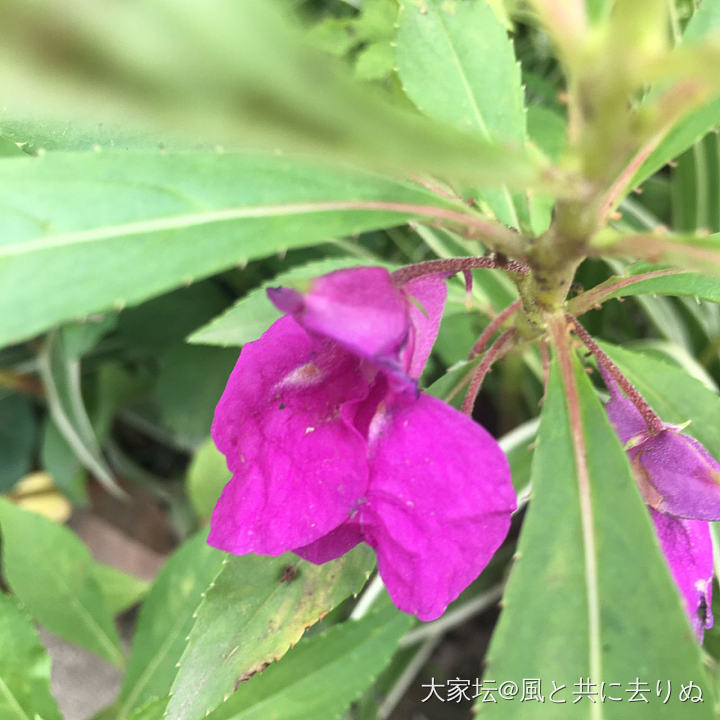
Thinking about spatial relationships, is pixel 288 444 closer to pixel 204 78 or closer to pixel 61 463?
pixel 204 78

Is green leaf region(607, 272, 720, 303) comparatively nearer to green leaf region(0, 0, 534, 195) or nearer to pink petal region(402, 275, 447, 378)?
pink petal region(402, 275, 447, 378)

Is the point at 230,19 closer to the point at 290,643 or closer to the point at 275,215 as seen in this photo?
the point at 275,215

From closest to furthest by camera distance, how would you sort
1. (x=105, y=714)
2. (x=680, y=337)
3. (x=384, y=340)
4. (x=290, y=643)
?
(x=384, y=340) < (x=290, y=643) < (x=105, y=714) < (x=680, y=337)

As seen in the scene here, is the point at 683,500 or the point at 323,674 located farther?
the point at 323,674

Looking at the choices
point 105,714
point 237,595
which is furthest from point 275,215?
point 105,714

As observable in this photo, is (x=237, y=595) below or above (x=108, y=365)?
above

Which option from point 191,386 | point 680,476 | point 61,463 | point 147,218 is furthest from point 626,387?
point 61,463

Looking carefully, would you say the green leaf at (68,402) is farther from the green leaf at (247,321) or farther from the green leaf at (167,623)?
the green leaf at (247,321)

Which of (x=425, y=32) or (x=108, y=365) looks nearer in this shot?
(x=425, y=32)
